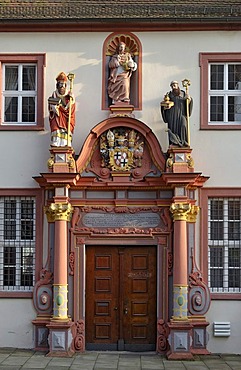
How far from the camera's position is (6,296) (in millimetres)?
16453

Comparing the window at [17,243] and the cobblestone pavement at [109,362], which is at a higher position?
the window at [17,243]

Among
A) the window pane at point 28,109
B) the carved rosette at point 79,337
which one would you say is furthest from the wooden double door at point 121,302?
the window pane at point 28,109

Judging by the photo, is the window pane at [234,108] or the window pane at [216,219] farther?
the window pane at [234,108]

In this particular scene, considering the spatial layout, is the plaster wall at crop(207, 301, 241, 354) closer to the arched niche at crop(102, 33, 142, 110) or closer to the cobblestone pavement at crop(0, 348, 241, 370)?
the cobblestone pavement at crop(0, 348, 241, 370)

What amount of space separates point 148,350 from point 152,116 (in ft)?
16.6

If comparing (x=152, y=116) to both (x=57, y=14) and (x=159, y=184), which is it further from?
(x=57, y=14)

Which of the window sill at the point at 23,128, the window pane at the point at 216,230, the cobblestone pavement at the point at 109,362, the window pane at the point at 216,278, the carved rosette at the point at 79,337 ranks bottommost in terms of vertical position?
the cobblestone pavement at the point at 109,362

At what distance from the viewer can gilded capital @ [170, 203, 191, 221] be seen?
15852 mm

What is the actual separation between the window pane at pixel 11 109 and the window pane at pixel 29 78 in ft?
1.23

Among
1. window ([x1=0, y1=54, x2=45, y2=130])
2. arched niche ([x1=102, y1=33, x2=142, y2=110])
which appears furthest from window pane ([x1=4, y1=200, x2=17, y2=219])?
arched niche ([x1=102, y1=33, x2=142, y2=110])

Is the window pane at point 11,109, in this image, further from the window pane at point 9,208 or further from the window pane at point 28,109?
the window pane at point 9,208

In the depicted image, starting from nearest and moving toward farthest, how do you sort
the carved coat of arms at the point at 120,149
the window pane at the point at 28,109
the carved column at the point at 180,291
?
the carved column at the point at 180,291 < the carved coat of arms at the point at 120,149 < the window pane at the point at 28,109

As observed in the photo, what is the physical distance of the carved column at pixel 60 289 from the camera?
1571 centimetres

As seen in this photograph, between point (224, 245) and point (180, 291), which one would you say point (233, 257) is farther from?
point (180, 291)
